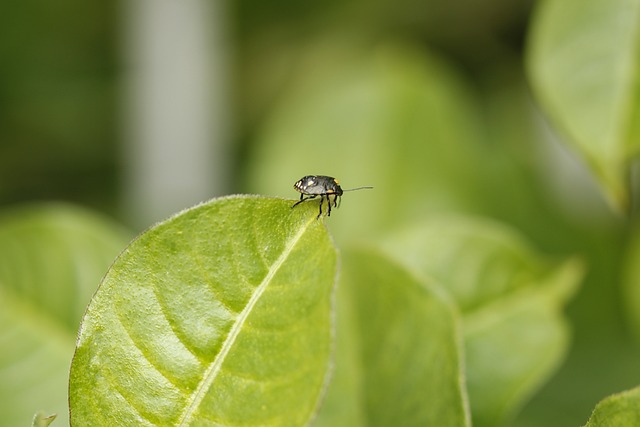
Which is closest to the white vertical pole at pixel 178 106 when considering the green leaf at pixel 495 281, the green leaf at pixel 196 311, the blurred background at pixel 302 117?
the blurred background at pixel 302 117

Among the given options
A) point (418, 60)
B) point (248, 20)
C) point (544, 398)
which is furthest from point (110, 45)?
point (544, 398)

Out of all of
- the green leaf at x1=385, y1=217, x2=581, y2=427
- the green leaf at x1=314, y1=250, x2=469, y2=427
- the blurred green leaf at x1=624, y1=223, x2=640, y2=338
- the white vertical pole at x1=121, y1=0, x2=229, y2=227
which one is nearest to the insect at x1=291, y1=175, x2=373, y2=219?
the green leaf at x1=314, y1=250, x2=469, y2=427

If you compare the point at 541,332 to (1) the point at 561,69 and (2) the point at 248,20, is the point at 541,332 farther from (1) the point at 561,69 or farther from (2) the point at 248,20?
(2) the point at 248,20

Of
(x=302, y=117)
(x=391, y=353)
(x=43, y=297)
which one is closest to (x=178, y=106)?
(x=302, y=117)

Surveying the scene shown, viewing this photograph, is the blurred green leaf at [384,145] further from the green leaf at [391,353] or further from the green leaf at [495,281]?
the green leaf at [391,353]

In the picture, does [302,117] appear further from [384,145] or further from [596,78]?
[596,78]

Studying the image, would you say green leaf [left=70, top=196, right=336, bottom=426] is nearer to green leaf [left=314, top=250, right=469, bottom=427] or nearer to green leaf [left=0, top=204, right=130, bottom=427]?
green leaf [left=314, top=250, right=469, bottom=427]

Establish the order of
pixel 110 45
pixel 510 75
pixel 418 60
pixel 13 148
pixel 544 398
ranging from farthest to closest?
1. pixel 110 45
2. pixel 13 148
3. pixel 510 75
4. pixel 418 60
5. pixel 544 398
